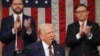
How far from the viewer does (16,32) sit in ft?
12.6

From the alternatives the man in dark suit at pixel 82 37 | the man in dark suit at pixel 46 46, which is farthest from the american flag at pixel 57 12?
the man in dark suit at pixel 46 46

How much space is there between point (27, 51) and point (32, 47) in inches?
2.5

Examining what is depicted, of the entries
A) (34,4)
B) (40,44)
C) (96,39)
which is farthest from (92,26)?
(34,4)

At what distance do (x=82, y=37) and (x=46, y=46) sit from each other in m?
0.61

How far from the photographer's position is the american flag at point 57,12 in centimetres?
475

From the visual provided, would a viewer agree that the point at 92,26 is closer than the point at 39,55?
No

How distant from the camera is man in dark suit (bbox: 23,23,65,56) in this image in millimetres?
3401

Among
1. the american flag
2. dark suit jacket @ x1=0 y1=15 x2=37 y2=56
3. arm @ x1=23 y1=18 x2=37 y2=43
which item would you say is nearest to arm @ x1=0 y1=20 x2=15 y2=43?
dark suit jacket @ x1=0 y1=15 x2=37 y2=56

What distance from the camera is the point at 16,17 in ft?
13.0

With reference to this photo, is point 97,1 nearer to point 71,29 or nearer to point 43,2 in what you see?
point 43,2

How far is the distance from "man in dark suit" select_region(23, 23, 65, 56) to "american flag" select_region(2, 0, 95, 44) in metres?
1.31

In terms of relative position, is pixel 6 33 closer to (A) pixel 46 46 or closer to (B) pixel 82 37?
(A) pixel 46 46

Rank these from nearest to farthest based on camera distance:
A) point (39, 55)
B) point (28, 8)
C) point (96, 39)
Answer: point (39, 55), point (96, 39), point (28, 8)

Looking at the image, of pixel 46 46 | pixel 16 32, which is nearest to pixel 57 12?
pixel 16 32
